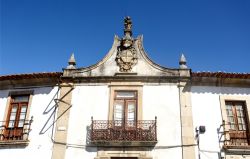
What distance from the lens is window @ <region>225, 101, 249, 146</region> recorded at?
12.9 m

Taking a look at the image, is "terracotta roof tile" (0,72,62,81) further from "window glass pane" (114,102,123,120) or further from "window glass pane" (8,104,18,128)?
"window glass pane" (114,102,123,120)

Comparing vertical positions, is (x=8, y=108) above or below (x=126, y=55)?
below

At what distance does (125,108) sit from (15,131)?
465cm

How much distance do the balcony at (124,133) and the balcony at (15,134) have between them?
2.74 meters

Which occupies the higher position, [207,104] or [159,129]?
[207,104]

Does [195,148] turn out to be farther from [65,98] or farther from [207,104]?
[65,98]

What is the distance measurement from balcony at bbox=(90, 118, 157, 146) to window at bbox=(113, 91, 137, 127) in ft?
0.15

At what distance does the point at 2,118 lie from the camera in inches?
552

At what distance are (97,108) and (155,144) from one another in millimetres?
2743

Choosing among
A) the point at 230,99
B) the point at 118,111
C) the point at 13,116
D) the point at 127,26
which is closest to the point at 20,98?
the point at 13,116

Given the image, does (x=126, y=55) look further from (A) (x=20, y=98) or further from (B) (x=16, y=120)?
(B) (x=16, y=120)

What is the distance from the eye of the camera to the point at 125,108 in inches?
527

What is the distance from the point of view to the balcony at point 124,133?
12484 mm

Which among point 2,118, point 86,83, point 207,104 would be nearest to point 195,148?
point 207,104
